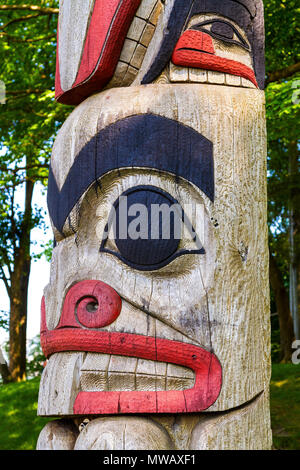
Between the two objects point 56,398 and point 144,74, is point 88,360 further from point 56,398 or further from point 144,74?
point 144,74

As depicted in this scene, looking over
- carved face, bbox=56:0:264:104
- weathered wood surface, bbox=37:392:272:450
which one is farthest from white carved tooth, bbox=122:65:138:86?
weathered wood surface, bbox=37:392:272:450

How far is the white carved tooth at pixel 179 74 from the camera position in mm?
2848

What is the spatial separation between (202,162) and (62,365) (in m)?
1.11

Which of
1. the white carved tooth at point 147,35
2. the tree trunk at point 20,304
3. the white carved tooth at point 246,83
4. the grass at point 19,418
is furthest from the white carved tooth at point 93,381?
the tree trunk at point 20,304

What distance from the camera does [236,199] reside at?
2629mm

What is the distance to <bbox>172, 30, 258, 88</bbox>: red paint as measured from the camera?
9.32 ft

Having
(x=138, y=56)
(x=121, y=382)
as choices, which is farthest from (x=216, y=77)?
(x=121, y=382)

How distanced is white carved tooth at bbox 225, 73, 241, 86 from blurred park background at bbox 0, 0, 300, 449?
73.1 inches

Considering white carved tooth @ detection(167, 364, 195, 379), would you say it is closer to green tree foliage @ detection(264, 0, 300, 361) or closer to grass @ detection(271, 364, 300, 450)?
green tree foliage @ detection(264, 0, 300, 361)

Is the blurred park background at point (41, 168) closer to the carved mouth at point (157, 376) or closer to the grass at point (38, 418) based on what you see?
the grass at point (38, 418)

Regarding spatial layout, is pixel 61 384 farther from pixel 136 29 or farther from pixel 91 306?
pixel 136 29

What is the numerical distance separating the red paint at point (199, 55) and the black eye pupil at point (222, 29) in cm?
6

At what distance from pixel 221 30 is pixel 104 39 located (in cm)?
61
